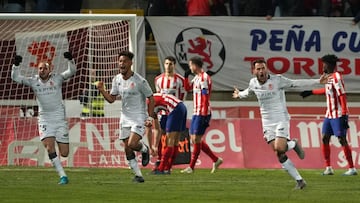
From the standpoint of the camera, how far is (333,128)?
22.3 metres

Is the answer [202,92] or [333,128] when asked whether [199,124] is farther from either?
[333,128]

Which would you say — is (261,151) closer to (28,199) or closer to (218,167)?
(218,167)

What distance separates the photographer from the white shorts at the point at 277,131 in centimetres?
1825

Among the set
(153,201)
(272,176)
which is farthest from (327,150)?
(153,201)

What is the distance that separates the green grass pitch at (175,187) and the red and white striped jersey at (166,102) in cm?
122

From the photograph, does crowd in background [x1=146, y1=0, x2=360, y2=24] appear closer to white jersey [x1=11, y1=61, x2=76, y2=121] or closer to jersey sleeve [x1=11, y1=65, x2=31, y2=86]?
white jersey [x1=11, y1=61, x2=76, y2=121]

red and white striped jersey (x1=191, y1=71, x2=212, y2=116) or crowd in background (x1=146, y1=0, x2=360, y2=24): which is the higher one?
crowd in background (x1=146, y1=0, x2=360, y2=24)

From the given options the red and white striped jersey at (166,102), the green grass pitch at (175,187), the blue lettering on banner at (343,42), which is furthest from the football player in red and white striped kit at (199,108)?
the blue lettering on banner at (343,42)

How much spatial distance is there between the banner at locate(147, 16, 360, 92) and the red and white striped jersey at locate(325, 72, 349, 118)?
19.3 feet

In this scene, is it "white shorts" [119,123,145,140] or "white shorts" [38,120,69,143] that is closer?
"white shorts" [119,123,145,140]

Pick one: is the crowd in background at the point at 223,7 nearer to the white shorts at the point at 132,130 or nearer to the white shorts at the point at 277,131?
the white shorts at the point at 132,130

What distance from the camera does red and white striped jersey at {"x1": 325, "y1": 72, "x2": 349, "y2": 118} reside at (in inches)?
870

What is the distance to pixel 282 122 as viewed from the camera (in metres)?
18.5

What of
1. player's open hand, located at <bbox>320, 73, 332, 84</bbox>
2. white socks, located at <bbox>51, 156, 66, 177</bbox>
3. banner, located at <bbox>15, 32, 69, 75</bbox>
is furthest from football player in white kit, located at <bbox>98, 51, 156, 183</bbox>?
banner, located at <bbox>15, 32, 69, 75</bbox>
